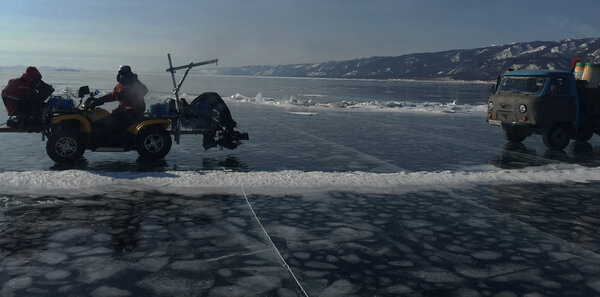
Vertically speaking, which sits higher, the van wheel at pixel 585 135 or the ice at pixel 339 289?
the van wheel at pixel 585 135

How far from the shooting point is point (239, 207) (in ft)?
22.0

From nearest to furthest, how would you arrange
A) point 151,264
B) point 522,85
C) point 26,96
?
point 151,264, point 26,96, point 522,85

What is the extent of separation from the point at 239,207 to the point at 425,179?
4019 mm

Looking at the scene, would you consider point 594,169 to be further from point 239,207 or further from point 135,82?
point 135,82

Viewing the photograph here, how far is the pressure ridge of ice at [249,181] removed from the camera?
7.54 m

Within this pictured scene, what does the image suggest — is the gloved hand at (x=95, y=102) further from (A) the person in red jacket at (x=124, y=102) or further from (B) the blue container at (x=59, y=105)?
(B) the blue container at (x=59, y=105)

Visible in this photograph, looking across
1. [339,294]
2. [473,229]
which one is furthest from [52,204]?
[473,229]

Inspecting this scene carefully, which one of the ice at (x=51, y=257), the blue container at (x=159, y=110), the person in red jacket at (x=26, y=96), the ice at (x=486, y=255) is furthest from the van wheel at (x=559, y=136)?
the person in red jacket at (x=26, y=96)

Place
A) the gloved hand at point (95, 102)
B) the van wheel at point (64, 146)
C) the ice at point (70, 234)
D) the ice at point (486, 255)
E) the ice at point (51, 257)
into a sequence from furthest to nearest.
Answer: the gloved hand at point (95, 102) → the van wheel at point (64, 146) → the ice at point (70, 234) → the ice at point (486, 255) → the ice at point (51, 257)

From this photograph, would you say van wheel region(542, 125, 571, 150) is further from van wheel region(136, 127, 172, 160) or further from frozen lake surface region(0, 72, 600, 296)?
van wheel region(136, 127, 172, 160)

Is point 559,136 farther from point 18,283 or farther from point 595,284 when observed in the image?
point 18,283

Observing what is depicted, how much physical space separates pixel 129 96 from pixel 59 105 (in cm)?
148

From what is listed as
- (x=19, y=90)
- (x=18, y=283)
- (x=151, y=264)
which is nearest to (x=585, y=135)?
(x=151, y=264)

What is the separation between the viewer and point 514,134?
47.5 feet
